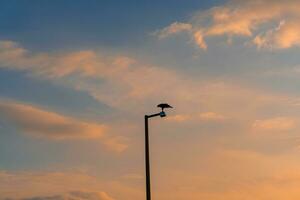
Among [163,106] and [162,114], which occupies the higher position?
[163,106]

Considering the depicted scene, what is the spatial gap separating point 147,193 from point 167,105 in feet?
16.6

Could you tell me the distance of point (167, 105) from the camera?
118 meters

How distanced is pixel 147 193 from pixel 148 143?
9.15 ft

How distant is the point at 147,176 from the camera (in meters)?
116

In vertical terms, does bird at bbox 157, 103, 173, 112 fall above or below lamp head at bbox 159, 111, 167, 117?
above

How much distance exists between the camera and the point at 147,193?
116 m

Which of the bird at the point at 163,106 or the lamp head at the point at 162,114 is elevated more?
the bird at the point at 163,106

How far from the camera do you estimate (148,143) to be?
117000 mm

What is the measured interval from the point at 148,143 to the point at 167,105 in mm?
2372

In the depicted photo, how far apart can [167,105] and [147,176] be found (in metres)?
4.13

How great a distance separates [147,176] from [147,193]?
0.95 meters

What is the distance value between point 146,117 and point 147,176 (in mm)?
3384
